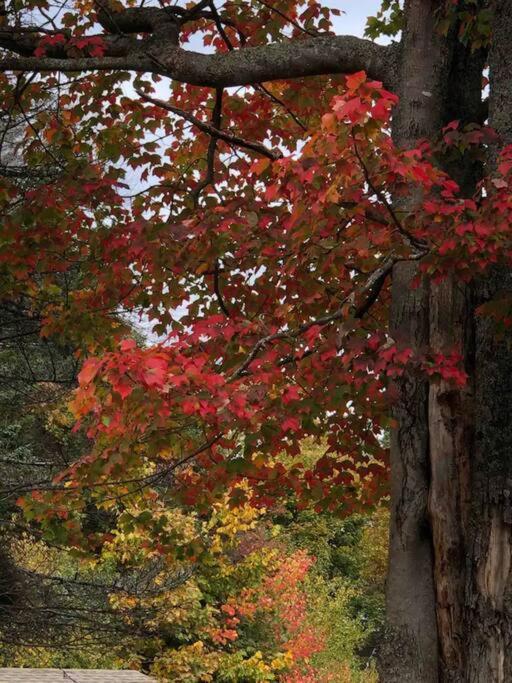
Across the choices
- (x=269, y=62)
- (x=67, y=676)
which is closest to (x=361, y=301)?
(x=269, y=62)

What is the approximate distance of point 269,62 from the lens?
579 cm

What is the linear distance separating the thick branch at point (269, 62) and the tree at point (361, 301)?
0.6 inches

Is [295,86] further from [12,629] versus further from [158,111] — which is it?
[12,629]

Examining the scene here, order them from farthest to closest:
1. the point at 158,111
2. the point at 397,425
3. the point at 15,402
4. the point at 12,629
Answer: the point at 15,402
the point at 12,629
the point at 158,111
the point at 397,425

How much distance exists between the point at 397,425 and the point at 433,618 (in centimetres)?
108

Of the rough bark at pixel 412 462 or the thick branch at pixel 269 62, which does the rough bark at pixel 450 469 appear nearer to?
the rough bark at pixel 412 462

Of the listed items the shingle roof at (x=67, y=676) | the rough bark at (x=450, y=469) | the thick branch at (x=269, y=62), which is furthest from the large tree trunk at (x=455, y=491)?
the shingle roof at (x=67, y=676)

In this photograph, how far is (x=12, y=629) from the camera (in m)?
9.09

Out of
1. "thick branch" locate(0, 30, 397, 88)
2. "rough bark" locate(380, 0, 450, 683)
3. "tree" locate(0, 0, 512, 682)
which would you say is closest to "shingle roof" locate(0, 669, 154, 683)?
"tree" locate(0, 0, 512, 682)

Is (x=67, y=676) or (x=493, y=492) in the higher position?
(x=493, y=492)

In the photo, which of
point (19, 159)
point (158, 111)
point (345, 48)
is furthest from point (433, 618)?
point (19, 159)

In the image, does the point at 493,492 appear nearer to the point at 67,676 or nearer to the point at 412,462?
the point at 412,462

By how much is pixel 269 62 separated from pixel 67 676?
7111mm

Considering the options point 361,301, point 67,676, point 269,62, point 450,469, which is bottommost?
point 67,676
